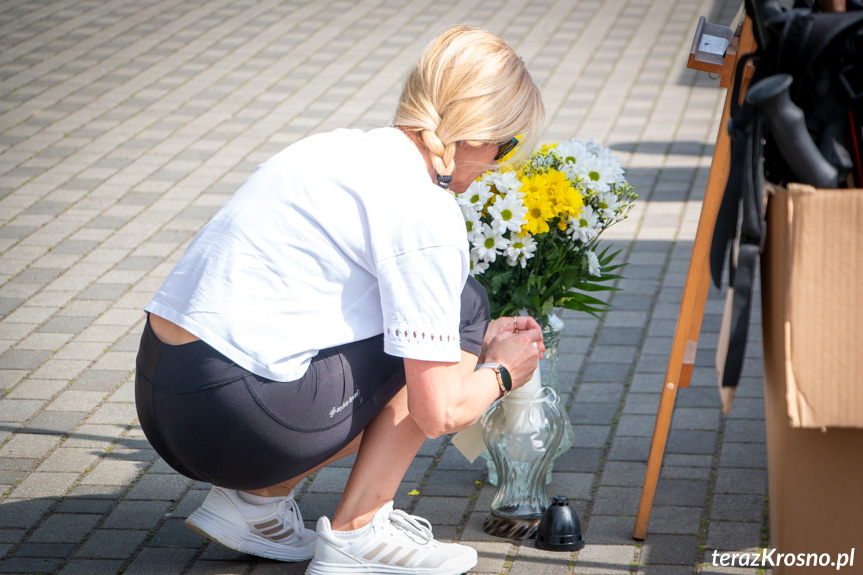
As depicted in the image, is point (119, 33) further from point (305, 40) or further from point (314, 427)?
point (314, 427)

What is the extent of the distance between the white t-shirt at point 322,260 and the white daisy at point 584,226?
523mm

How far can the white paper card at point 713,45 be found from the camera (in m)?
2.18

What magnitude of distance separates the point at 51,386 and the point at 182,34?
5.39 m

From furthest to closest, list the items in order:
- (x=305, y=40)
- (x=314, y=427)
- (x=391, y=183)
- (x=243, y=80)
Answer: (x=305, y=40), (x=243, y=80), (x=314, y=427), (x=391, y=183)

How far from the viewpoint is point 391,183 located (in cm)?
193

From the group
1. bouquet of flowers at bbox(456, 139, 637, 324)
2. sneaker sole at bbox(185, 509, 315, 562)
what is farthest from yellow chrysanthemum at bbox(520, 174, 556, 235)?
sneaker sole at bbox(185, 509, 315, 562)

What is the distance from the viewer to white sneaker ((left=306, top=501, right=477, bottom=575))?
2.18 m

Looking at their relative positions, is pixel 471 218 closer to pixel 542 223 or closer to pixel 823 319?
pixel 542 223

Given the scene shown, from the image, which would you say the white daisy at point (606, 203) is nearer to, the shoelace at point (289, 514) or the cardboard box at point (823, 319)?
the cardboard box at point (823, 319)

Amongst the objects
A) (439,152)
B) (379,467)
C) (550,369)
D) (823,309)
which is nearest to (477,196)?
(439,152)

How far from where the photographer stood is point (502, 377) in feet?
7.09

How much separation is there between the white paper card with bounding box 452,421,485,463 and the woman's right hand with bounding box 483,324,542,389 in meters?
0.32

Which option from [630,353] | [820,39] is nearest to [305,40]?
[630,353]

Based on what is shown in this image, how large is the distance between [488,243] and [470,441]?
54 centimetres
